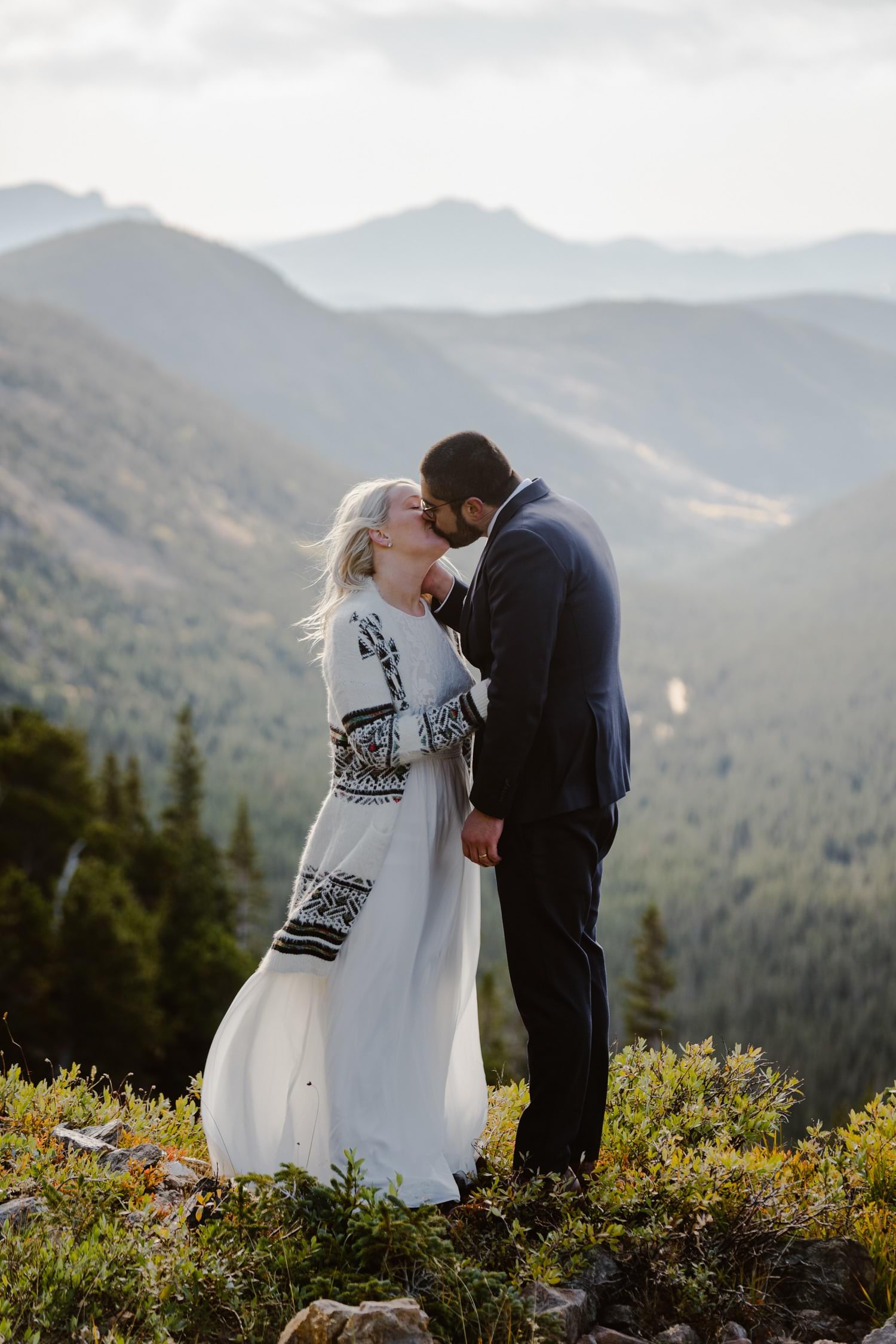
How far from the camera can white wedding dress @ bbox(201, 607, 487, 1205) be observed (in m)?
4.55

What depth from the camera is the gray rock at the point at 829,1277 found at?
13.7 ft

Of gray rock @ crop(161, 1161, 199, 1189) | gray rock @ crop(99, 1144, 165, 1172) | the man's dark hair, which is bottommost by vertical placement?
gray rock @ crop(161, 1161, 199, 1189)

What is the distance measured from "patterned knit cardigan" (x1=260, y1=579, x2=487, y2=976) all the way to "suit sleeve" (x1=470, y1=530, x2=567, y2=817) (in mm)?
230

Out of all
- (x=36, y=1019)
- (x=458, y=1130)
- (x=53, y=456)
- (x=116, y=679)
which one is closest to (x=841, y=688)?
(x=116, y=679)

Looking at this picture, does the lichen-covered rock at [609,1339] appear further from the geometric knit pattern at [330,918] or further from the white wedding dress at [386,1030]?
the geometric knit pattern at [330,918]

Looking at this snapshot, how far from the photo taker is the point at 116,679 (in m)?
121

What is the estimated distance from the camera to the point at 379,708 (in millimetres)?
4531

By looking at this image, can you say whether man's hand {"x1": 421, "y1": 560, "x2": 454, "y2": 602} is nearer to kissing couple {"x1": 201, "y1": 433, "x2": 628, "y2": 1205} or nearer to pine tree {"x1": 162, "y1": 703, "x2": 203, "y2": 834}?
kissing couple {"x1": 201, "y1": 433, "x2": 628, "y2": 1205}

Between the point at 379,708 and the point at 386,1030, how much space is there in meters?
1.25

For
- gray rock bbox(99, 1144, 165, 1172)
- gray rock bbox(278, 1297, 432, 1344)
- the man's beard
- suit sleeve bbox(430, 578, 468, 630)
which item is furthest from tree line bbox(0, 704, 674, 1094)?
gray rock bbox(278, 1297, 432, 1344)

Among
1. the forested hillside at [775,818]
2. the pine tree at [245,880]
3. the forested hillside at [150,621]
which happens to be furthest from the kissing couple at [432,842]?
the forested hillside at [150,621]

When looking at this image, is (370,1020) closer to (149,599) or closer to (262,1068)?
(262,1068)

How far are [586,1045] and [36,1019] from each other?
75.7ft

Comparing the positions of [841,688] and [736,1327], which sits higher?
[736,1327]
